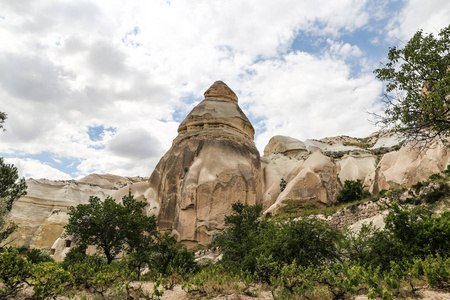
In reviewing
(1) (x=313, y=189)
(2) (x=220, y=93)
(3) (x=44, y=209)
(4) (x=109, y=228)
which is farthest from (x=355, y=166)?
(3) (x=44, y=209)

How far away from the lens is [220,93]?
39.3 m

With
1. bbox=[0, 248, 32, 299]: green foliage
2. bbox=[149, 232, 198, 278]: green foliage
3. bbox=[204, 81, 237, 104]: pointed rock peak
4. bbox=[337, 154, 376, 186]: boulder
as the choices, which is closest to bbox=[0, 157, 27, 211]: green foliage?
bbox=[149, 232, 198, 278]: green foliage

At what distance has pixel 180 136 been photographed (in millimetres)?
34312

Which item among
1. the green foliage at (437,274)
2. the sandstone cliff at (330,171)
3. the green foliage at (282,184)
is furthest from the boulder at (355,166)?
the green foliage at (437,274)

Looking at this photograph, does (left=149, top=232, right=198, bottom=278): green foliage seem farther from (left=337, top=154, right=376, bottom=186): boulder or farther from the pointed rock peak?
the pointed rock peak

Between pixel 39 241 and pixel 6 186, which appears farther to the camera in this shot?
pixel 39 241

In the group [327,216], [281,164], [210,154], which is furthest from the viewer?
[281,164]

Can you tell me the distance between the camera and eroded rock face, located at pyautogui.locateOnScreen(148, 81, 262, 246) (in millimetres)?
26406

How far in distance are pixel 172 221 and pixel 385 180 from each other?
2026cm

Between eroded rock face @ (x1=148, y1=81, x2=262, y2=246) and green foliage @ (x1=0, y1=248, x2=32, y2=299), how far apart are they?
2089 centimetres

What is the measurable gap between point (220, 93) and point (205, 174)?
15.3m

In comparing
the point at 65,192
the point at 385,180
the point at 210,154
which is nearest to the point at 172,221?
the point at 210,154

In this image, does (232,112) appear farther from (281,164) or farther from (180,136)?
(281,164)

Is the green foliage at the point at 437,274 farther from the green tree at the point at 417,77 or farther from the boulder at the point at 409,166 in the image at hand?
the boulder at the point at 409,166
